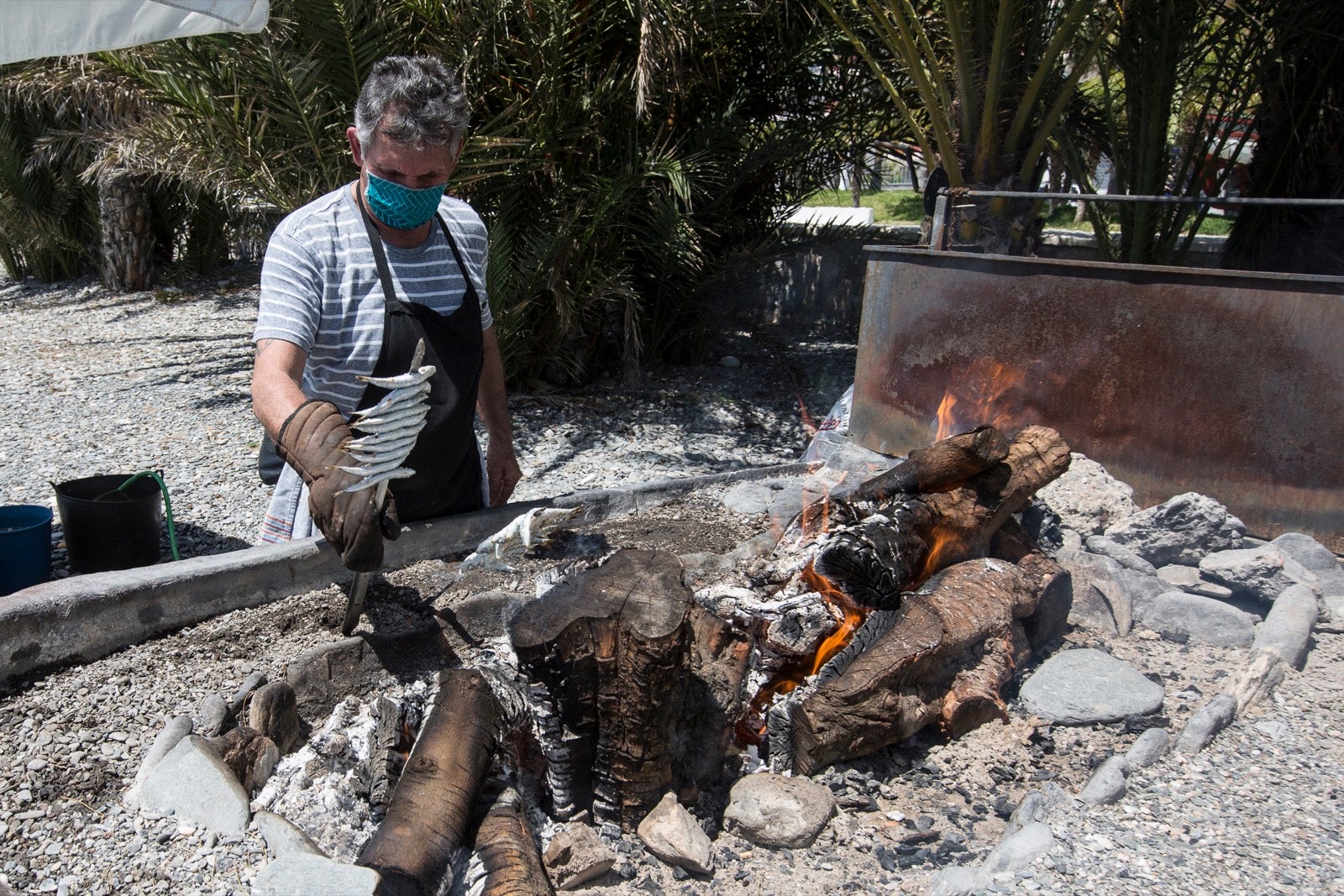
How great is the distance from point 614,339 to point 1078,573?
482 cm

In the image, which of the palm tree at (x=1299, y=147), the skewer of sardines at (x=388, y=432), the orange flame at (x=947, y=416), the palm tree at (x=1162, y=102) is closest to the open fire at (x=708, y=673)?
the skewer of sardines at (x=388, y=432)

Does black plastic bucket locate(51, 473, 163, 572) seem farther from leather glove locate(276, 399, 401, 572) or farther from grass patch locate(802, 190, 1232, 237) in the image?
grass patch locate(802, 190, 1232, 237)

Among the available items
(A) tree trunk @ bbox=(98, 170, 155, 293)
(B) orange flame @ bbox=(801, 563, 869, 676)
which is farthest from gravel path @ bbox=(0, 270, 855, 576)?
(B) orange flame @ bbox=(801, 563, 869, 676)

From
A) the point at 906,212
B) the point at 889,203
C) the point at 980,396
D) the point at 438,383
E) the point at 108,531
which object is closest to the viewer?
the point at 438,383

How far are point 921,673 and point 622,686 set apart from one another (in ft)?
2.87

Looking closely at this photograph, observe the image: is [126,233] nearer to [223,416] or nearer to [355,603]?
[223,416]

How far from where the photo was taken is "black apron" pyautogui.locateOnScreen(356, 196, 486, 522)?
254 centimetres

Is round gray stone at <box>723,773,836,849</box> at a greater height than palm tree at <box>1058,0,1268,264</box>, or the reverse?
palm tree at <box>1058,0,1268,264</box>

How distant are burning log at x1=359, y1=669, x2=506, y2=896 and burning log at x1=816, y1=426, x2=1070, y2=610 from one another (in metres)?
1.10

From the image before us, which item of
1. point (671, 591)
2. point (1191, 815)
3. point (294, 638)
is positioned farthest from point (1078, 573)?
point (294, 638)

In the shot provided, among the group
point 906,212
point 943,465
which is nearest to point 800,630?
point 943,465

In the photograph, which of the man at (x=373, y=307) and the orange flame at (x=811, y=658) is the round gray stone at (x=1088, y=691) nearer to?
the orange flame at (x=811, y=658)

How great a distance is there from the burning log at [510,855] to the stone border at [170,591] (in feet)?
3.69

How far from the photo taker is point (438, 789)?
193 centimetres
